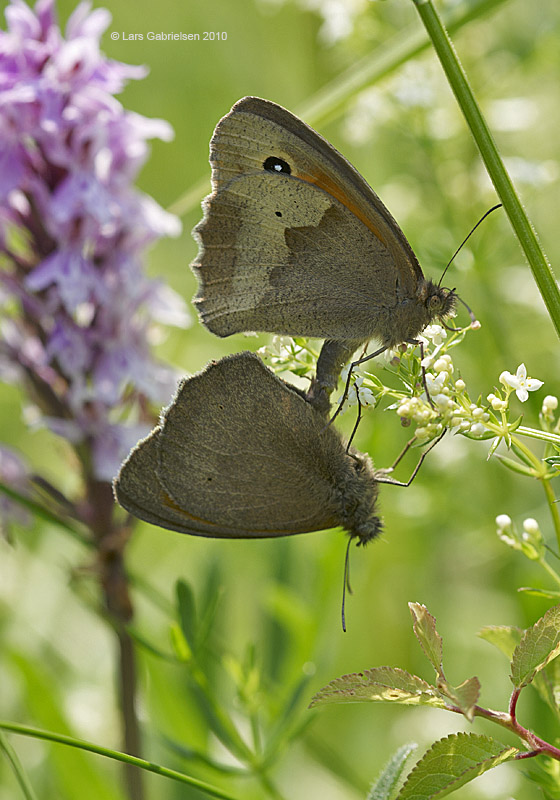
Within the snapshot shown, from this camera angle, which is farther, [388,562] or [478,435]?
[388,562]

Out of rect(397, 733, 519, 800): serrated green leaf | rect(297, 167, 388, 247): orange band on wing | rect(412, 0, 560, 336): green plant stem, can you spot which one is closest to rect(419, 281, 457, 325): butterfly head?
rect(297, 167, 388, 247): orange band on wing

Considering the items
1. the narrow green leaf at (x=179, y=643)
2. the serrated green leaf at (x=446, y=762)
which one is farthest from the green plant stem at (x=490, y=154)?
the narrow green leaf at (x=179, y=643)

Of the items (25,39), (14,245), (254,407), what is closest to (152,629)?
(14,245)

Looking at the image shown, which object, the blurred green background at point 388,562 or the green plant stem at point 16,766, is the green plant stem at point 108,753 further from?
the blurred green background at point 388,562

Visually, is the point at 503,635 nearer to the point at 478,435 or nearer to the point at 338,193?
the point at 478,435

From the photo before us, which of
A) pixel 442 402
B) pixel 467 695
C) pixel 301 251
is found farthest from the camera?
pixel 301 251

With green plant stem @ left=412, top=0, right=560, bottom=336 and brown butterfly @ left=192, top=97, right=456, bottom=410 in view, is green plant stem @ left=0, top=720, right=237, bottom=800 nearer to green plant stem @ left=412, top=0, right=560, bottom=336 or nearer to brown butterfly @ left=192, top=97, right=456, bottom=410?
brown butterfly @ left=192, top=97, right=456, bottom=410

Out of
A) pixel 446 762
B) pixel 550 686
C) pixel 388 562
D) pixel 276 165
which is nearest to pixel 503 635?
pixel 550 686
